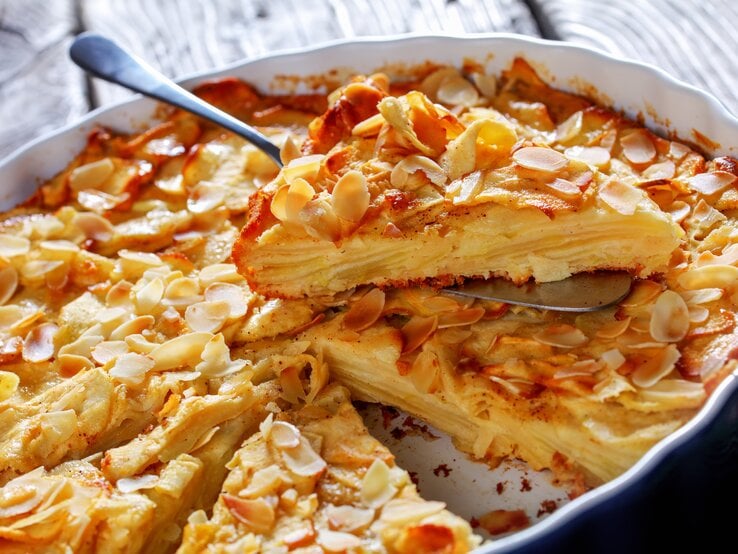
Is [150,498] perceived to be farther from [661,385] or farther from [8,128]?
[8,128]

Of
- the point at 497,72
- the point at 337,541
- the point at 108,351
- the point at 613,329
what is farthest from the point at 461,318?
the point at 497,72

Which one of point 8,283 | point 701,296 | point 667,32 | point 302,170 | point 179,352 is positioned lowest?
point 667,32

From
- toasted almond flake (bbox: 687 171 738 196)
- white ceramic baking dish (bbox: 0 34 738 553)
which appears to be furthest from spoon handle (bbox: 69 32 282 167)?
toasted almond flake (bbox: 687 171 738 196)

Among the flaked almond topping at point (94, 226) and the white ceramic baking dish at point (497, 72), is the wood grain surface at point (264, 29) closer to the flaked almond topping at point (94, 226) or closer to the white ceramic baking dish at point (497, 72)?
the white ceramic baking dish at point (497, 72)

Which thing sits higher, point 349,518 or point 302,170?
point 302,170

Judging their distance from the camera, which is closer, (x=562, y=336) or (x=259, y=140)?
(x=562, y=336)

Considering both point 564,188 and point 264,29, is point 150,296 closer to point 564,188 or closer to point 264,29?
point 564,188

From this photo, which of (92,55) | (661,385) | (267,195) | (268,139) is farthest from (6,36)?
(661,385)
